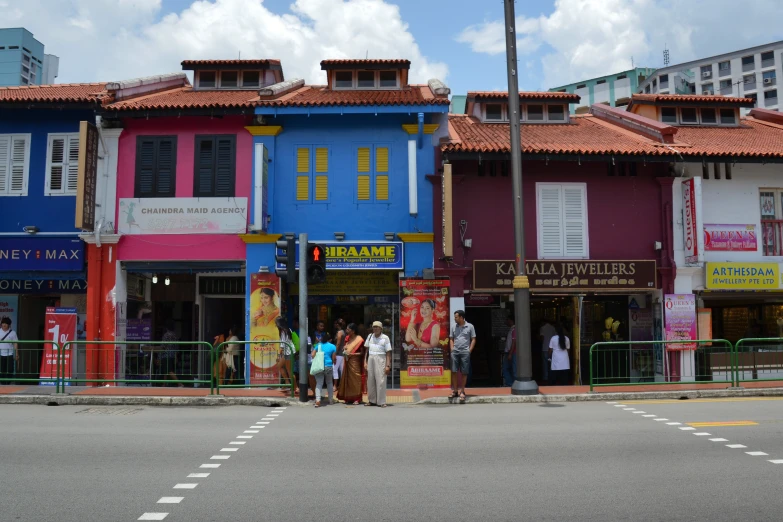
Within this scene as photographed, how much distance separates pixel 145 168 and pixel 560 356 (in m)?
11.4

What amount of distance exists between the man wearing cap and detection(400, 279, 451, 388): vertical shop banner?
2.67 m

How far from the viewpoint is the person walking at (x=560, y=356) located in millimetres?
16766

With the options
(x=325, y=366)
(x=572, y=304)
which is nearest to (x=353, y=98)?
(x=325, y=366)

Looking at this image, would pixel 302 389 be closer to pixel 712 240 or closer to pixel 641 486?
pixel 641 486

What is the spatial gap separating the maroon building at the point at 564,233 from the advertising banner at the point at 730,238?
110 centimetres

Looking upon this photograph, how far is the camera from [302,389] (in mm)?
13797

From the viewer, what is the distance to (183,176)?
57.6ft

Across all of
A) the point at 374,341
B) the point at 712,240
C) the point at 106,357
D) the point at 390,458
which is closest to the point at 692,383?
the point at 712,240

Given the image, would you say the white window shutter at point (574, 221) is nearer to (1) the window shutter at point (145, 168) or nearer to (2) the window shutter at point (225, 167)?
(2) the window shutter at point (225, 167)

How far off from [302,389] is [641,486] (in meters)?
8.08

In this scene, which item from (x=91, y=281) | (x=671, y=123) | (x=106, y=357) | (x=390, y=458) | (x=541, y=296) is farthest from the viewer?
(x=671, y=123)

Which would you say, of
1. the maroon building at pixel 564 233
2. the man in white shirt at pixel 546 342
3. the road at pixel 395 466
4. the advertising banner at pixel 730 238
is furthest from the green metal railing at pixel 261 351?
the advertising banner at pixel 730 238

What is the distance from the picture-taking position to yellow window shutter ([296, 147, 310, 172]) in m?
17.6

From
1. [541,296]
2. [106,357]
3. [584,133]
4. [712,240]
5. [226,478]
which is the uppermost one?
[584,133]
